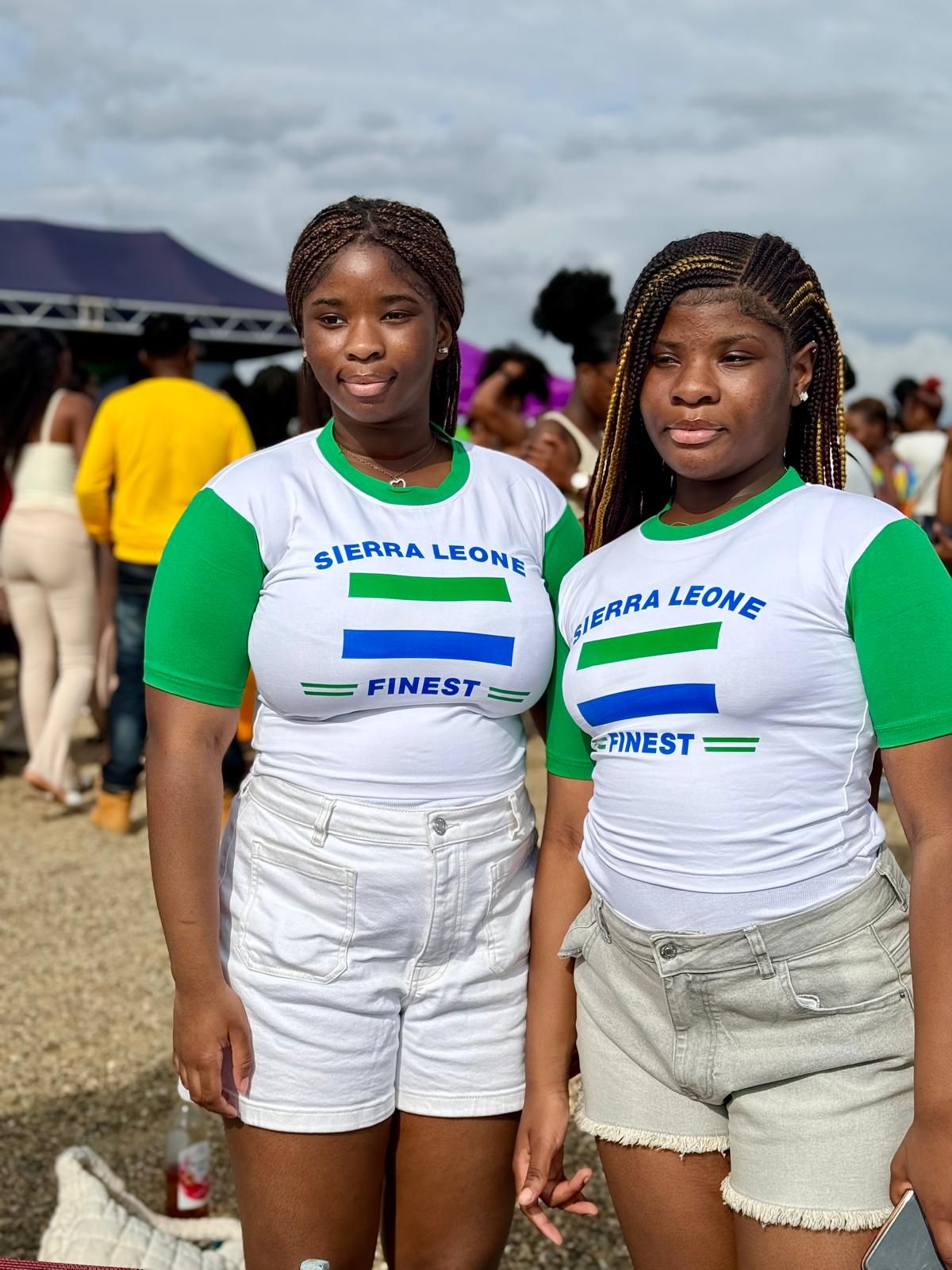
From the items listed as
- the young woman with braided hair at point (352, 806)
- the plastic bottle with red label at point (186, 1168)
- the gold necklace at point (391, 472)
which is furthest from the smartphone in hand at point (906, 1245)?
the plastic bottle with red label at point (186, 1168)

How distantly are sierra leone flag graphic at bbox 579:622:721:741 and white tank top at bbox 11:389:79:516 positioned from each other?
5.58 metres

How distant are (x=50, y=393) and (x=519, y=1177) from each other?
561 centimetres

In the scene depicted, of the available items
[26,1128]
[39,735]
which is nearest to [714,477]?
[26,1128]

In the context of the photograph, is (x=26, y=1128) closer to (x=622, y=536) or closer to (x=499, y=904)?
(x=499, y=904)

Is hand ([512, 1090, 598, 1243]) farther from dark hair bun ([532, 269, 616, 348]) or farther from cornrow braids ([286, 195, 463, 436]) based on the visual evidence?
dark hair bun ([532, 269, 616, 348])

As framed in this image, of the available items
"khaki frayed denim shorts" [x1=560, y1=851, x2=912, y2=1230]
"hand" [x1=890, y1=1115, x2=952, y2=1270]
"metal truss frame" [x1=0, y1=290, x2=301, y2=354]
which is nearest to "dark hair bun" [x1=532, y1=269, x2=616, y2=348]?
"khaki frayed denim shorts" [x1=560, y1=851, x2=912, y2=1230]

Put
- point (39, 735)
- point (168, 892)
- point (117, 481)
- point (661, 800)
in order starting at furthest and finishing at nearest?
point (39, 735) → point (117, 481) → point (168, 892) → point (661, 800)

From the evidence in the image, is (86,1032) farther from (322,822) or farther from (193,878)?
(322,822)

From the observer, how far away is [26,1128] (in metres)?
3.98

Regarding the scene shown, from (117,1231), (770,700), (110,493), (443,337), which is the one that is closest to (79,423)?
(110,493)

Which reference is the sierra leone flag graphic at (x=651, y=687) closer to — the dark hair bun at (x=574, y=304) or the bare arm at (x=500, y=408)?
the dark hair bun at (x=574, y=304)

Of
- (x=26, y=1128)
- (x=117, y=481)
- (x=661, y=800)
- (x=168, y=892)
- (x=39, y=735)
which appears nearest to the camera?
(x=661, y=800)

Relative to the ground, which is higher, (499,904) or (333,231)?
(333,231)

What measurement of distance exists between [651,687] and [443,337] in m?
0.74
